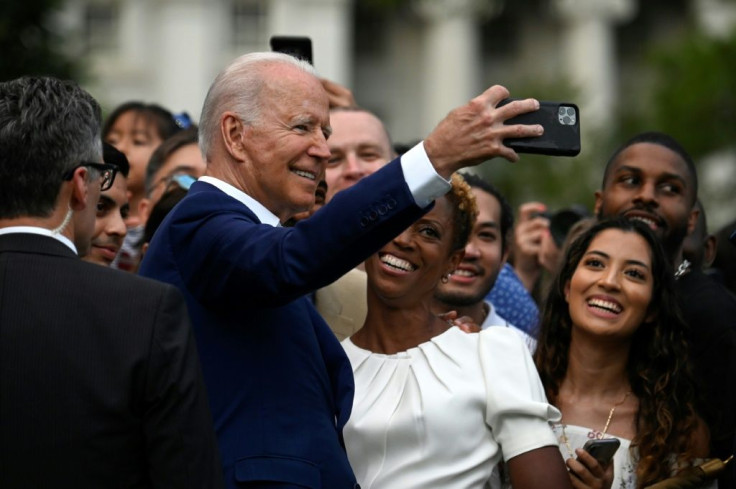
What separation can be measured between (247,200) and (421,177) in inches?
26.0

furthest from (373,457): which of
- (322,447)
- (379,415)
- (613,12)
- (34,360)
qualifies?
(613,12)

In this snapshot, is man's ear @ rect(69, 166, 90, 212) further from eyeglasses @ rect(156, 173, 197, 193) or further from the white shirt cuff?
eyeglasses @ rect(156, 173, 197, 193)

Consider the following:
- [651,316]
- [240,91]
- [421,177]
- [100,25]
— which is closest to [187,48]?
[100,25]

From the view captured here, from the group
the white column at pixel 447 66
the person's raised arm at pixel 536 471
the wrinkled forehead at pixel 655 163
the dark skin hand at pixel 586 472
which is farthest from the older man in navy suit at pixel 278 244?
the white column at pixel 447 66

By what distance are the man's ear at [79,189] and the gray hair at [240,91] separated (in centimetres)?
79

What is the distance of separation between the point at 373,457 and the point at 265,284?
4.14 ft

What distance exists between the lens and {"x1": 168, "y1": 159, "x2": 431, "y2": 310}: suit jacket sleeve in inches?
178

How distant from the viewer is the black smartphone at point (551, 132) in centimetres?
467

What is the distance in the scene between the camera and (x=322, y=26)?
60125 millimetres

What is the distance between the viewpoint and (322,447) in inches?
191

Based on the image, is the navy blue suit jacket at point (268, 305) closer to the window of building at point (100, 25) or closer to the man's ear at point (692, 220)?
the man's ear at point (692, 220)

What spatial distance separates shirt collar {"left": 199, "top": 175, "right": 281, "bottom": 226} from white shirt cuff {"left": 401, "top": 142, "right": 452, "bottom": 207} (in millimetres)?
592

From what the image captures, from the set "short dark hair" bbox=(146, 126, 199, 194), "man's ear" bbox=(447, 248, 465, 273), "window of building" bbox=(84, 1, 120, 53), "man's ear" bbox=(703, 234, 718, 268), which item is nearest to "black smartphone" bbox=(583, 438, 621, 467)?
"man's ear" bbox=(447, 248, 465, 273)

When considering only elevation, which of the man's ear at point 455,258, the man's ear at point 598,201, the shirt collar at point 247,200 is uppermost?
the shirt collar at point 247,200
